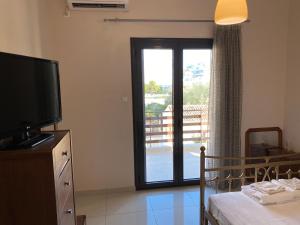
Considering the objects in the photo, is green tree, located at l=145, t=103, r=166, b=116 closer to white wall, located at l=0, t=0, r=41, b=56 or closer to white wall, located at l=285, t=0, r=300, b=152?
white wall, located at l=0, t=0, r=41, b=56

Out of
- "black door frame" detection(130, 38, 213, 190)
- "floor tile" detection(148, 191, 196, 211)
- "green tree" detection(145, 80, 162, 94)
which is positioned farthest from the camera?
"green tree" detection(145, 80, 162, 94)

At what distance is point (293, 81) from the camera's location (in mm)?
3781

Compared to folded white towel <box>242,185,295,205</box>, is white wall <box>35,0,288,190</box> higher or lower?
higher

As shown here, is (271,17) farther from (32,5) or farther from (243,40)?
(32,5)

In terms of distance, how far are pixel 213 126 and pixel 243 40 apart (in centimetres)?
134

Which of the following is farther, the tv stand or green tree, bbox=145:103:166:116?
green tree, bbox=145:103:166:116

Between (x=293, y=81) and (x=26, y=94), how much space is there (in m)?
3.65

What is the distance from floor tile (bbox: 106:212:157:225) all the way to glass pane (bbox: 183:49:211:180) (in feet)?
3.54

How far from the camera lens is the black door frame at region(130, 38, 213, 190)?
3.56 m

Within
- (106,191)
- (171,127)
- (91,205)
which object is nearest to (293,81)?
(171,127)

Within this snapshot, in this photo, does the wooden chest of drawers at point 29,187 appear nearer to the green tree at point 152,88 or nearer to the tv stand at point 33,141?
the tv stand at point 33,141

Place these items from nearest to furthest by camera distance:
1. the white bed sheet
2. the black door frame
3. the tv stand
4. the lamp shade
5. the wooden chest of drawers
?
the wooden chest of drawers, the tv stand, the white bed sheet, the lamp shade, the black door frame

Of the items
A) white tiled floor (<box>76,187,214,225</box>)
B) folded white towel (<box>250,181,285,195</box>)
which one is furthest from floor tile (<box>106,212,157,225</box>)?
folded white towel (<box>250,181,285,195</box>)

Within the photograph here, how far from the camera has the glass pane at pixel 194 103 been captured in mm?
3732
